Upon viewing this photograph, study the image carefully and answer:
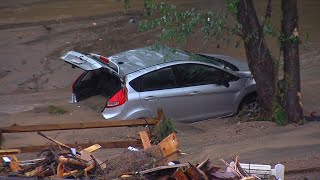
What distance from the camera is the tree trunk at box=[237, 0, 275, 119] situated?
12.4 m

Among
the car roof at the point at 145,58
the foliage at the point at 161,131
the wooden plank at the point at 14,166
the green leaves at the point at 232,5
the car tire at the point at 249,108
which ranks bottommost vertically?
the car tire at the point at 249,108

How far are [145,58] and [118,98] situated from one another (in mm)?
1157

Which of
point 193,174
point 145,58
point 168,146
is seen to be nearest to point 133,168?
point 168,146

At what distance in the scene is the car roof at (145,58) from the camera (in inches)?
496

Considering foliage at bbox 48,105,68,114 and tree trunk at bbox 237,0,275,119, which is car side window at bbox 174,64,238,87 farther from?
foliage at bbox 48,105,68,114

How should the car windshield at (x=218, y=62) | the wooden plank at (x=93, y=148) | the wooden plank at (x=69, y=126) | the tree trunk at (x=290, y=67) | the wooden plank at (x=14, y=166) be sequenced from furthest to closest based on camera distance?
the car windshield at (x=218, y=62), the tree trunk at (x=290, y=67), the wooden plank at (x=69, y=126), the wooden plank at (x=93, y=148), the wooden plank at (x=14, y=166)

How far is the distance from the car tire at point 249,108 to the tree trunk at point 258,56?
39 centimetres

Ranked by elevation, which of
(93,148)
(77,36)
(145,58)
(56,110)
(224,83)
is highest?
(145,58)

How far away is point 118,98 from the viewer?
12.4 m

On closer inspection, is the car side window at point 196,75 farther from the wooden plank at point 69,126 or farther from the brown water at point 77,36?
the wooden plank at point 69,126

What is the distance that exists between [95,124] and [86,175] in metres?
2.23

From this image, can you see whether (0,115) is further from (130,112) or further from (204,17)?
(204,17)

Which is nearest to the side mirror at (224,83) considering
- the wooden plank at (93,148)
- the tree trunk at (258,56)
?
the tree trunk at (258,56)

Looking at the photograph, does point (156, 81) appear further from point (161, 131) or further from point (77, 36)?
point (77, 36)
